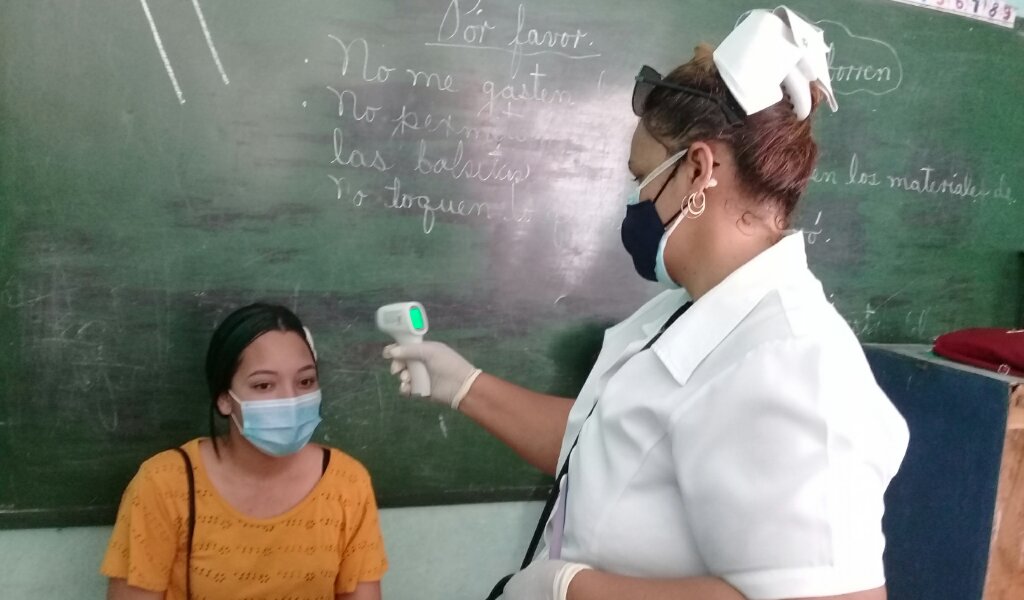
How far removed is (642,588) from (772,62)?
2.19 feet

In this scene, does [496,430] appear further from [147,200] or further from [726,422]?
[147,200]

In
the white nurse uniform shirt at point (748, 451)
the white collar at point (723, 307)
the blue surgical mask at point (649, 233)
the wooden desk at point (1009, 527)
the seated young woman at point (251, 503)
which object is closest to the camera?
the white nurse uniform shirt at point (748, 451)

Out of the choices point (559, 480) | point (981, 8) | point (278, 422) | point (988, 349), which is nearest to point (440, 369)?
point (278, 422)

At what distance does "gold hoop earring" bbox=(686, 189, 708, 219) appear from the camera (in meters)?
0.97

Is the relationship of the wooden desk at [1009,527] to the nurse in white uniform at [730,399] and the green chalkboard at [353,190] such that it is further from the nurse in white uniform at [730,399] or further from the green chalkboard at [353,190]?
the nurse in white uniform at [730,399]

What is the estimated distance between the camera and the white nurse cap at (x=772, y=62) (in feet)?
3.01

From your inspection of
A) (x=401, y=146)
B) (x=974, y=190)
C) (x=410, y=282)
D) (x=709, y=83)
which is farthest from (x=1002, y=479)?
(x=401, y=146)

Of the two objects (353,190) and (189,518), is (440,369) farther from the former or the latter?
(189,518)

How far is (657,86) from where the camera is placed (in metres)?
1.02

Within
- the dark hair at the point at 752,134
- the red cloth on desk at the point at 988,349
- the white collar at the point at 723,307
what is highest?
the dark hair at the point at 752,134

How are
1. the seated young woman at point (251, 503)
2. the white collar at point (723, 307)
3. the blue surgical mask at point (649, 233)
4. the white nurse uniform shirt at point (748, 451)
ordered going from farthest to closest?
the seated young woman at point (251, 503), the blue surgical mask at point (649, 233), the white collar at point (723, 307), the white nurse uniform shirt at point (748, 451)

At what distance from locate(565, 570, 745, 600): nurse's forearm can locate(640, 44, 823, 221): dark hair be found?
1.59ft

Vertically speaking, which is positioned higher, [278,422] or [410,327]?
[410,327]

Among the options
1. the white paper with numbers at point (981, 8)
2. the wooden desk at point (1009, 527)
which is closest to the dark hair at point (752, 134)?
the wooden desk at point (1009, 527)
